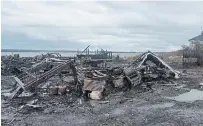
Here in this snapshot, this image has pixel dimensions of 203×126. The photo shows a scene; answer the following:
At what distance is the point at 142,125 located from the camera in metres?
9.19

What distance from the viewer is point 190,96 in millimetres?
15328

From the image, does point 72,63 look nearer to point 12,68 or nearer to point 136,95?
point 136,95

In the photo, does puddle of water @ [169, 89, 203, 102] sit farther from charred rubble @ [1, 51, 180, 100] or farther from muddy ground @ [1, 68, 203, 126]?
charred rubble @ [1, 51, 180, 100]

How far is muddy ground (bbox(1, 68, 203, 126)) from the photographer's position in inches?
383

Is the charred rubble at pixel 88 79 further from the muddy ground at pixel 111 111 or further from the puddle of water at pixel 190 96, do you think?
the puddle of water at pixel 190 96

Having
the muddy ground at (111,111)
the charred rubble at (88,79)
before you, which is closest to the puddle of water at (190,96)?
the muddy ground at (111,111)

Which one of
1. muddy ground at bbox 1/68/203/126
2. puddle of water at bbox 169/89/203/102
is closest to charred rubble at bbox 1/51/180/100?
muddy ground at bbox 1/68/203/126

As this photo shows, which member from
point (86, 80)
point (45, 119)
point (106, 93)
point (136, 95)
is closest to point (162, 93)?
point (136, 95)

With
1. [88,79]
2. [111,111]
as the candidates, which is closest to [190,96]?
[88,79]

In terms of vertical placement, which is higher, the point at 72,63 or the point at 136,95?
the point at 72,63

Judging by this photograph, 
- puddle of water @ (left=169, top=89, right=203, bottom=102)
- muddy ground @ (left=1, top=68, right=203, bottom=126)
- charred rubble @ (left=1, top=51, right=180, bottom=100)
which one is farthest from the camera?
charred rubble @ (left=1, top=51, right=180, bottom=100)

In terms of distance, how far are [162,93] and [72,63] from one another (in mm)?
5287

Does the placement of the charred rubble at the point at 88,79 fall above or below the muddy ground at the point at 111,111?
above

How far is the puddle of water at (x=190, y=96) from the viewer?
1437 centimetres
